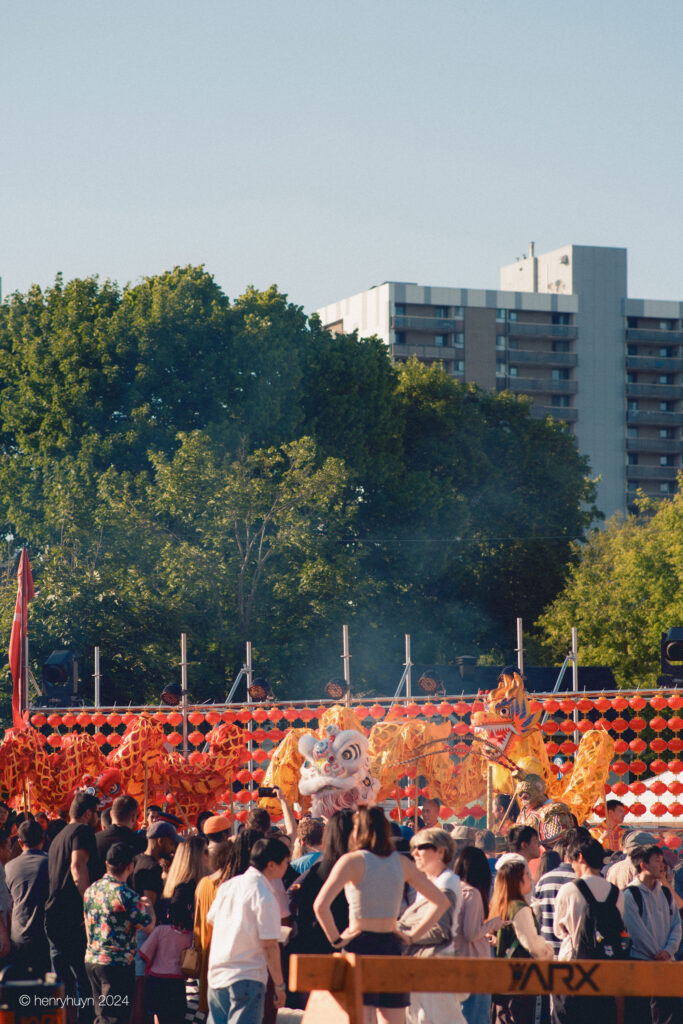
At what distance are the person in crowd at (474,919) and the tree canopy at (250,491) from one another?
17.8 meters

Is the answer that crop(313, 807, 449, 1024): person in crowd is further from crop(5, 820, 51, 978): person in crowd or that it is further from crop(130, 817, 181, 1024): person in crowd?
crop(5, 820, 51, 978): person in crowd

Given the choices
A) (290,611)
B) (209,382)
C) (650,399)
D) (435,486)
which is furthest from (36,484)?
(650,399)

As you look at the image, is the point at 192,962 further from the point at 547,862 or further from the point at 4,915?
the point at 547,862

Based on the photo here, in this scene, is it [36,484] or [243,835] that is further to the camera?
[36,484]

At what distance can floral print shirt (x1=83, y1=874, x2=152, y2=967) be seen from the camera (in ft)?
24.0

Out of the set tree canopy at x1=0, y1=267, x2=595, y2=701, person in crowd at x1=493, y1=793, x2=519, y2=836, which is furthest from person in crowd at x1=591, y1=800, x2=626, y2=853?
tree canopy at x1=0, y1=267, x2=595, y2=701

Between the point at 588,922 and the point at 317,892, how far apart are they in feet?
4.74

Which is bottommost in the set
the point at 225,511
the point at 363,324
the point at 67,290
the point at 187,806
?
the point at 187,806

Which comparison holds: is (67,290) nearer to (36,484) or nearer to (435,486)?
(36,484)

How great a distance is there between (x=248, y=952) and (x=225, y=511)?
19.9 metres

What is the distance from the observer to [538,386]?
77.6 m

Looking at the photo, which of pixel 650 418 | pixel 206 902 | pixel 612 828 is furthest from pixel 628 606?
pixel 650 418

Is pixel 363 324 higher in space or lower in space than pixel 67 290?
higher

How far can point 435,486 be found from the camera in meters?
34.4
